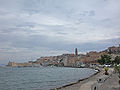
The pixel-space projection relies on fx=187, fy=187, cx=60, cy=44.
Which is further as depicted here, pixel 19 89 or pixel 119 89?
pixel 19 89

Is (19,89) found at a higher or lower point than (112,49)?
lower

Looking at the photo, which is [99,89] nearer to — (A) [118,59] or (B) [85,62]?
(A) [118,59]

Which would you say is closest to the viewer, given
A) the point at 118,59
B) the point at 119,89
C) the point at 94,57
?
the point at 119,89

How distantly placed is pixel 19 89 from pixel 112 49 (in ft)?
581

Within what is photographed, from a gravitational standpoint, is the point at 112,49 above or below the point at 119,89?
above

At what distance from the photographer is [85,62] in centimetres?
19712

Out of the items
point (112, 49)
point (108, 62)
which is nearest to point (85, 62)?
point (112, 49)

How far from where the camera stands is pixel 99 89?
17516 mm

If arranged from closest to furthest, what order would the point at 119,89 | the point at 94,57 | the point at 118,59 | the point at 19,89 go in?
the point at 119,89 → the point at 19,89 → the point at 118,59 → the point at 94,57

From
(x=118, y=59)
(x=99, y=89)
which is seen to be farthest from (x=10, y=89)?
(x=118, y=59)

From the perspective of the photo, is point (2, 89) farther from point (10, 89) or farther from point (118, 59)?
point (118, 59)

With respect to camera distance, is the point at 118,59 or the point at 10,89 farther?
the point at 118,59

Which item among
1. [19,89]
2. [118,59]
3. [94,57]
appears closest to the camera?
[19,89]

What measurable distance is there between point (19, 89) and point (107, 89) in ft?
48.0
